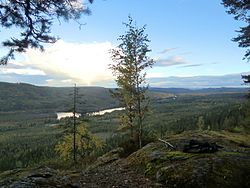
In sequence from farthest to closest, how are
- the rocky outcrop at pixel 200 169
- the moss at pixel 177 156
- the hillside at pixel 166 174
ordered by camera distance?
the moss at pixel 177 156 < the rocky outcrop at pixel 200 169 < the hillside at pixel 166 174

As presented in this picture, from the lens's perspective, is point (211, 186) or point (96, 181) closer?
point (211, 186)

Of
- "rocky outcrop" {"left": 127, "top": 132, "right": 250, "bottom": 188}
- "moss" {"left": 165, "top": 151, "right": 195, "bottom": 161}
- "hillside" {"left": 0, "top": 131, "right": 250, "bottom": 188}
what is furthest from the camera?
"moss" {"left": 165, "top": 151, "right": 195, "bottom": 161}

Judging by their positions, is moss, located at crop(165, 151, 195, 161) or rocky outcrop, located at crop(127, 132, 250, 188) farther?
moss, located at crop(165, 151, 195, 161)

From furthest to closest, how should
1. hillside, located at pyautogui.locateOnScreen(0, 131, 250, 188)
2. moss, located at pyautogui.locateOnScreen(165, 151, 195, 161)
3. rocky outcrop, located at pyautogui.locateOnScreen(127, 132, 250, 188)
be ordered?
1. moss, located at pyautogui.locateOnScreen(165, 151, 195, 161)
2. rocky outcrop, located at pyautogui.locateOnScreen(127, 132, 250, 188)
3. hillside, located at pyautogui.locateOnScreen(0, 131, 250, 188)

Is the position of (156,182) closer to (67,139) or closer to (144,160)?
(144,160)

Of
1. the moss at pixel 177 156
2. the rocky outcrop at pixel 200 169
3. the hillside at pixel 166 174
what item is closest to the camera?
the hillside at pixel 166 174

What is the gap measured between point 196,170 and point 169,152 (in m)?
3.70

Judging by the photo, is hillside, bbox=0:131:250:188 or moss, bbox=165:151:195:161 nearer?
hillside, bbox=0:131:250:188

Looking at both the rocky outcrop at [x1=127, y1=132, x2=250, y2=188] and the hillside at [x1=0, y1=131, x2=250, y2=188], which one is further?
the rocky outcrop at [x1=127, y1=132, x2=250, y2=188]

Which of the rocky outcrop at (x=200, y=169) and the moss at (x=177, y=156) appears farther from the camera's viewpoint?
the moss at (x=177, y=156)

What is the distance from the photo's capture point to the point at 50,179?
12430 mm

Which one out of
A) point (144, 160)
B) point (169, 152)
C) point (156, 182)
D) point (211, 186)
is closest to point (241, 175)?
point (211, 186)

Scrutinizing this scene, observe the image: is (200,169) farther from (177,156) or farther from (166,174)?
(177,156)

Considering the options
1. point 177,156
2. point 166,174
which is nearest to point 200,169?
point 166,174
